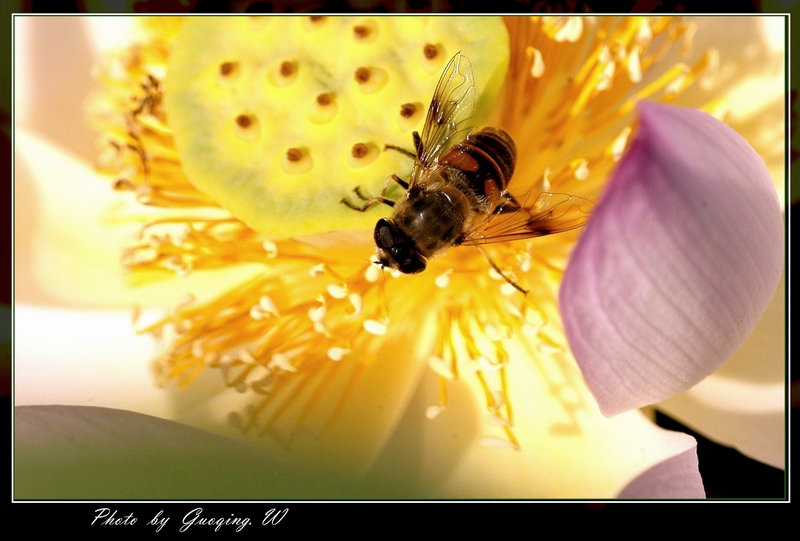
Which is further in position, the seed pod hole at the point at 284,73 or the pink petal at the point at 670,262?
the seed pod hole at the point at 284,73

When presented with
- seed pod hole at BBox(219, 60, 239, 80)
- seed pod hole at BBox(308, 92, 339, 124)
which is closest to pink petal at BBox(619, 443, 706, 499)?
seed pod hole at BBox(308, 92, 339, 124)

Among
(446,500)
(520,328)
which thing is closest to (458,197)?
(520,328)

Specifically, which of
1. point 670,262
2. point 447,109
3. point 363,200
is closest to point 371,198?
point 363,200

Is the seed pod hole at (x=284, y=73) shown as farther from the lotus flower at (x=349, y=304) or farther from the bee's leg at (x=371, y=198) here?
the bee's leg at (x=371, y=198)

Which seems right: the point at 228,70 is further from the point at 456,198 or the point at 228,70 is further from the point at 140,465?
the point at 140,465

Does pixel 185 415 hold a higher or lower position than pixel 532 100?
lower

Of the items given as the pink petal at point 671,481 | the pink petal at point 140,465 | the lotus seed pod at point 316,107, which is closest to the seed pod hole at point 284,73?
the lotus seed pod at point 316,107

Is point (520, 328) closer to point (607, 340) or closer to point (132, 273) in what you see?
point (607, 340)
